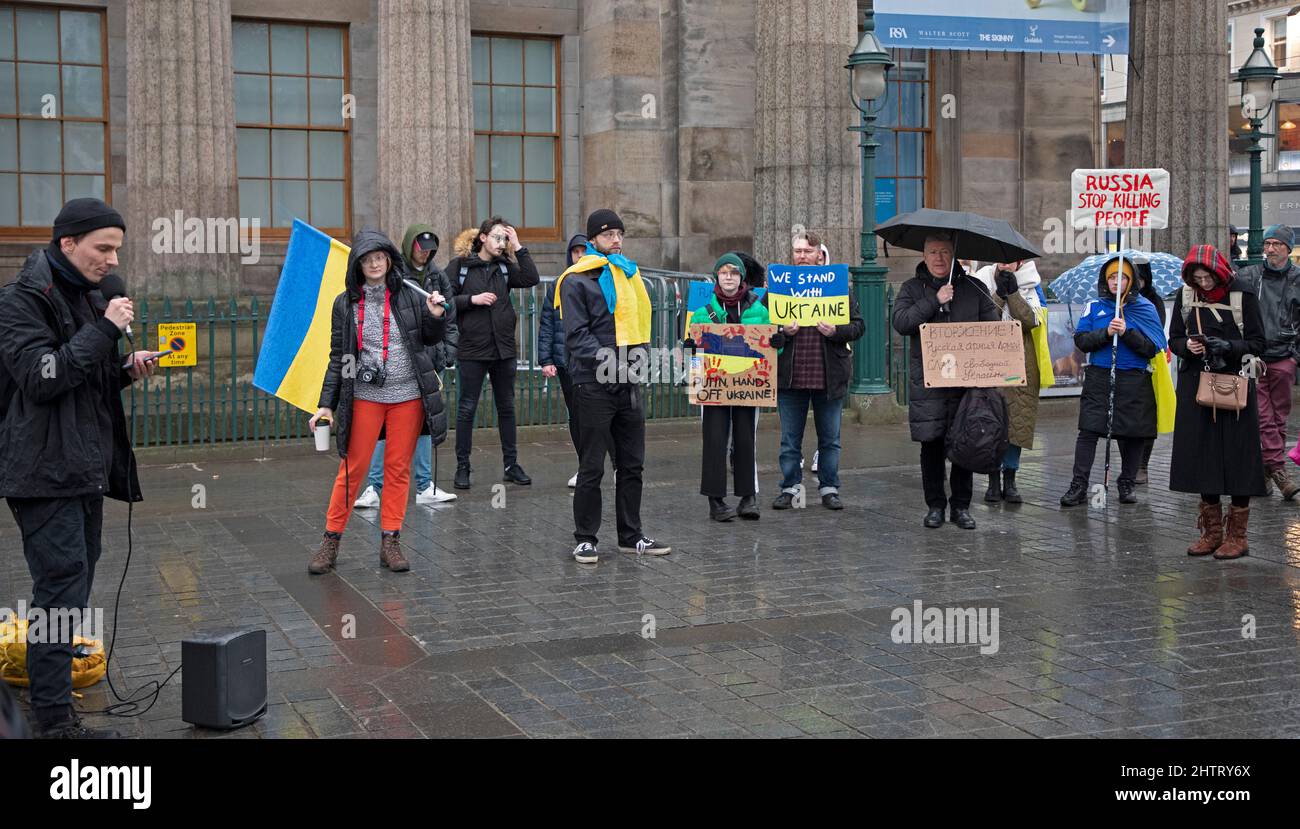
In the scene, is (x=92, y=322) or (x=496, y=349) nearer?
(x=92, y=322)

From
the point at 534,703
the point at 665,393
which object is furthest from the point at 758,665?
the point at 665,393

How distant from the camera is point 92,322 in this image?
622 centimetres

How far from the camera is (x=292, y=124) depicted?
65.9 ft

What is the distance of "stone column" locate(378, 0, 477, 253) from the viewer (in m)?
17.1

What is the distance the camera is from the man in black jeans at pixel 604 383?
963cm

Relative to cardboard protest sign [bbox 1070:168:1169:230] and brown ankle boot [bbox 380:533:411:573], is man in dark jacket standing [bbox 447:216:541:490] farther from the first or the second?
cardboard protest sign [bbox 1070:168:1169:230]

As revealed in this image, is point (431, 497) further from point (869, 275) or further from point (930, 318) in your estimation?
point (869, 275)

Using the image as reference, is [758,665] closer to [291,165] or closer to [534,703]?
[534,703]

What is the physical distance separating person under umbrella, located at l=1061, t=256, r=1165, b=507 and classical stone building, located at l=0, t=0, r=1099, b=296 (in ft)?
21.3

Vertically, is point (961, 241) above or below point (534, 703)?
above

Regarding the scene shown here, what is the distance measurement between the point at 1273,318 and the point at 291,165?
12.8 metres

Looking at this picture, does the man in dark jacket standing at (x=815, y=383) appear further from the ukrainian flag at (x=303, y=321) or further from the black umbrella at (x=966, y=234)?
the ukrainian flag at (x=303, y=321)

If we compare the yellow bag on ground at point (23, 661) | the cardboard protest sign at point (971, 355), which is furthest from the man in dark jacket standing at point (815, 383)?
the yellow bag on ground at point (23, 661)

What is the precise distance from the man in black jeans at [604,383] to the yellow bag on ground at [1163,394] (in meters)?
4.33
